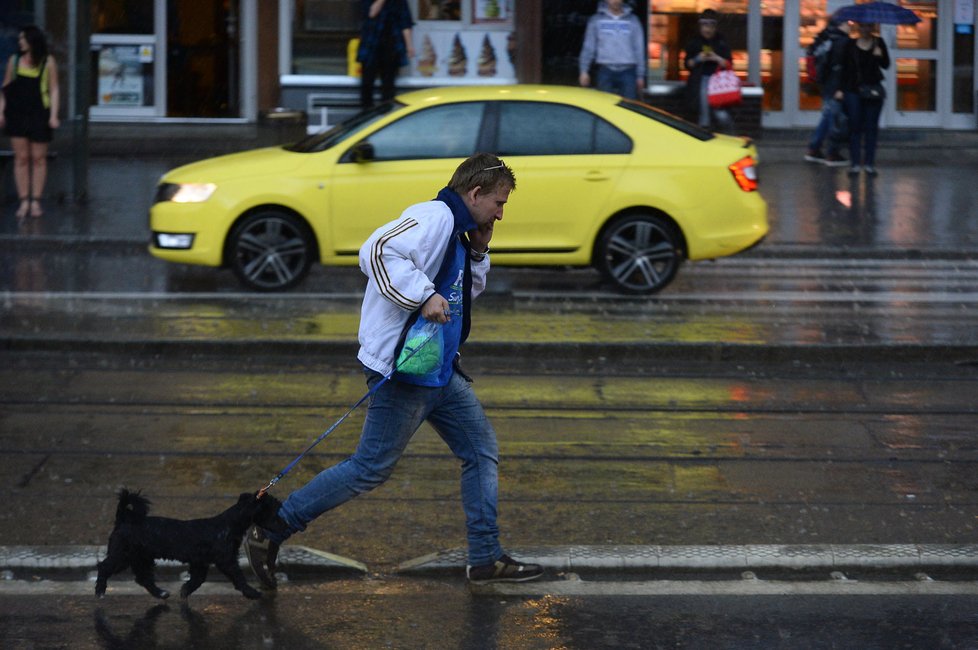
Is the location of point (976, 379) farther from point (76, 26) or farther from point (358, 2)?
point (358, 2)

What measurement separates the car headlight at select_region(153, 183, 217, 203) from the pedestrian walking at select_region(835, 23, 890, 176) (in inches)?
344

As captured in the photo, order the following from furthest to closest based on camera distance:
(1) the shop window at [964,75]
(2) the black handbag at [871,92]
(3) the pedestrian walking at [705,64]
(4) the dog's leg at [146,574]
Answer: (1) the shop window at [964,75], (3) the pedestrian walking at [705,64], (2) the black handbag at [871,92], (4) the dog's leg at [146,574]

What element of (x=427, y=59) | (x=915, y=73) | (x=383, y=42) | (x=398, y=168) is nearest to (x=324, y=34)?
(x=427, y=59)

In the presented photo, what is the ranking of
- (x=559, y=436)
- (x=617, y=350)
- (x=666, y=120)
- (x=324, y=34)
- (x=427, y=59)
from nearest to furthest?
(x=559, y=436)
(x=617, y=350)
(x=666, y=120)
(x=324, y=34)
(x=427, y=59)

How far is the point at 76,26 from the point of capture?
16391 millimetres

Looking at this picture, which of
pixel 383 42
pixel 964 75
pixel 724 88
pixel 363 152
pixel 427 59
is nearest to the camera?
pixel 363 152

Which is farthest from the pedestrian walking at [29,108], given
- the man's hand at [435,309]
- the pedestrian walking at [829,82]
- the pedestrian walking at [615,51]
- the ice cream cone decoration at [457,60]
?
the man's hand at [435,309]

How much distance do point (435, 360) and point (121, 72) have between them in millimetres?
17502

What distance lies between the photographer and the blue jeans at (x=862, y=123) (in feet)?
59.7

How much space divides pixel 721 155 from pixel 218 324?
419 cm

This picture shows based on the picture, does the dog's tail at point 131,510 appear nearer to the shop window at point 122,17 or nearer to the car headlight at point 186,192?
the car headlight at point 186,192

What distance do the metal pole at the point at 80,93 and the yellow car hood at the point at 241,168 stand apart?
4014 mm

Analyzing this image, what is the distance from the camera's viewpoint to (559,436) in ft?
26.8

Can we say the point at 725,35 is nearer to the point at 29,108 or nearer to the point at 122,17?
the point at 122,17
